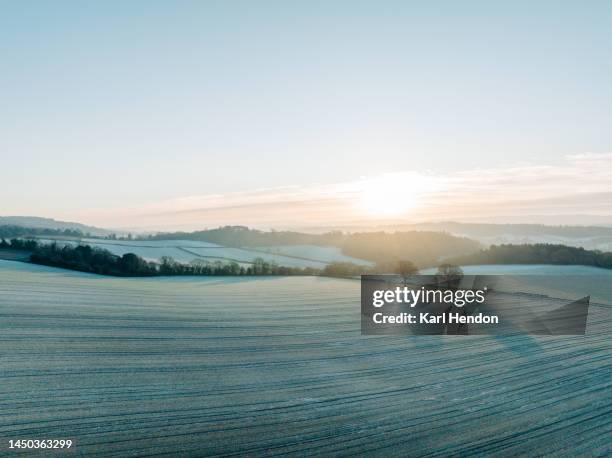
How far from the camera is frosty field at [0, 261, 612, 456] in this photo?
1256 centimetres

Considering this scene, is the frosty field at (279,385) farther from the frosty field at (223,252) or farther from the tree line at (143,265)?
the frosty field at (223,252)

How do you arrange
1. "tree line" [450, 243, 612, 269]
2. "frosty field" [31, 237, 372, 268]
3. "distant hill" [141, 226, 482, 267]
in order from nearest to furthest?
"tree line" [450, 243, 612, 269]
"frosty field" [31, 237, 372, 268]
"distant hill" [141, 226, 482, 267]

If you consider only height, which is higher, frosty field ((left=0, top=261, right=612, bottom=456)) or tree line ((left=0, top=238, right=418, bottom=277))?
tree line ((left=0, top=238, right=418, bottom=277))

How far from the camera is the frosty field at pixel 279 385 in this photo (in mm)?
12562

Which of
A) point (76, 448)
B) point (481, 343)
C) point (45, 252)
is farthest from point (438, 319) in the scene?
point (45, 252)

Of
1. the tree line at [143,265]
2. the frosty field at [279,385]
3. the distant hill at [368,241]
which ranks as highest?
the distant hill at [368,241]

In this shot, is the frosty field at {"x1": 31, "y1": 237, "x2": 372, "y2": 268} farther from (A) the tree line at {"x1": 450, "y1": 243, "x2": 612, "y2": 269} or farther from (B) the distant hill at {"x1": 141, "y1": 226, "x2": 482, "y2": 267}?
(A) the tree line at {"x1": 450, "y1": 243, "x2": 612, "y2": 269}

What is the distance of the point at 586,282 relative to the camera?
46375 mm

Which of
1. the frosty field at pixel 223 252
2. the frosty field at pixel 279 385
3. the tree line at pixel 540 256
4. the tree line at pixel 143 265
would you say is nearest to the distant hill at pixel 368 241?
the frosty field at pixel 223 252

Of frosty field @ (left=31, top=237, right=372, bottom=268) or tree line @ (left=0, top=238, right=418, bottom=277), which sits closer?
tree line @ (left=0, top=238, right=418, bottom=277)

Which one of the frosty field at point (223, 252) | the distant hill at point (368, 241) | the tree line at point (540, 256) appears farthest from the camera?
the distant hill at point (368, 241)

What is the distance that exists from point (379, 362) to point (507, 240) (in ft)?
173

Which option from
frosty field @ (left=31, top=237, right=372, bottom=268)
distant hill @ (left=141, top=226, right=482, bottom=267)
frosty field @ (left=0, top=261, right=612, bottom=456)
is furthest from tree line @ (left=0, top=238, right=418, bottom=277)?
frosty field @ (left=0, top=261, right=612, bottom=456)

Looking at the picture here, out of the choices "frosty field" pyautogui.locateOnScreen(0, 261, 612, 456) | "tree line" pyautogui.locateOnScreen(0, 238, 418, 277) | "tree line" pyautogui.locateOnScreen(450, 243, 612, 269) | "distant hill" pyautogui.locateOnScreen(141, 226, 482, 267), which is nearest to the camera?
"frosty field" pyautogui.locateOnScreen(0, 261, 612, 456)
